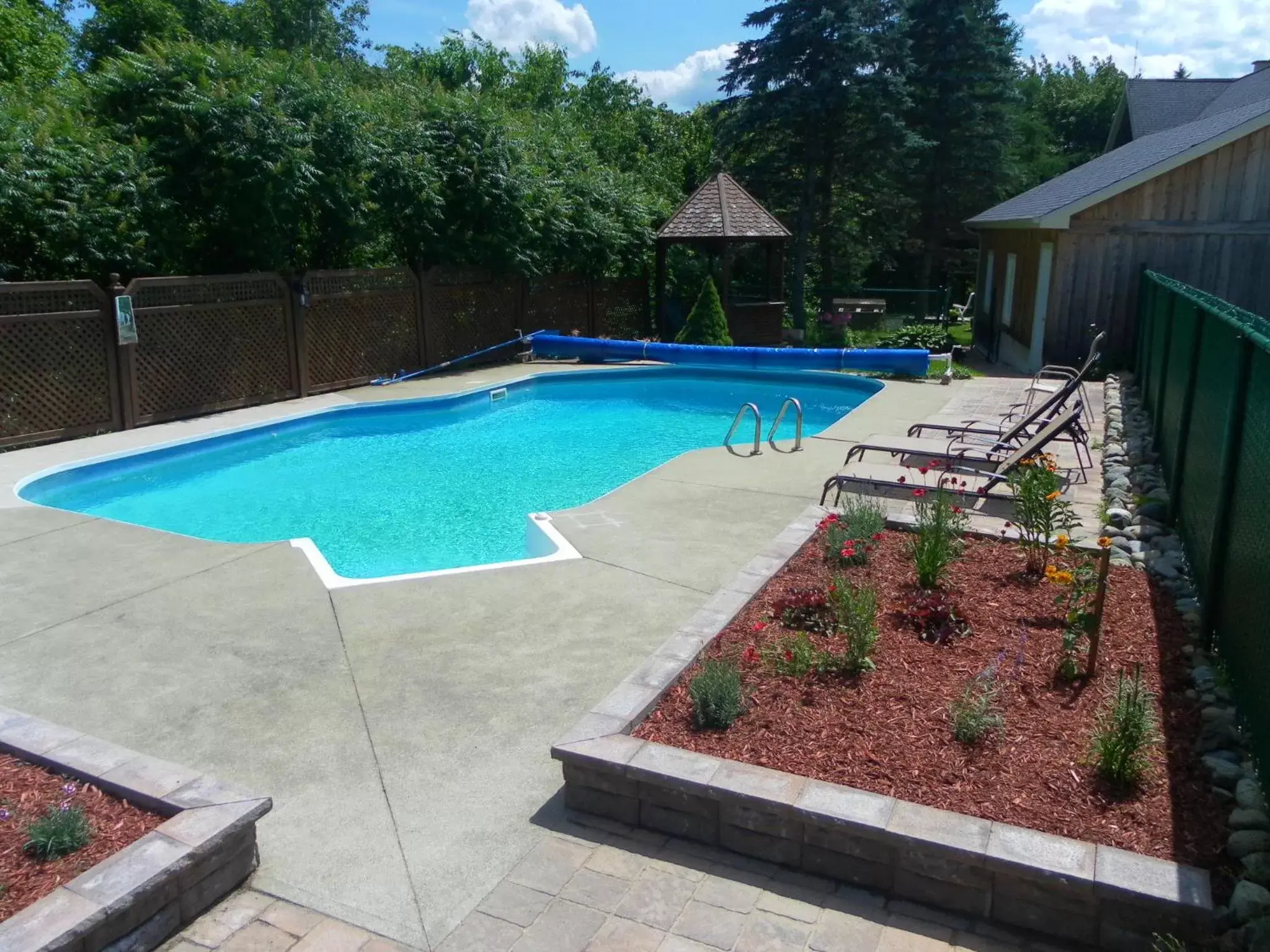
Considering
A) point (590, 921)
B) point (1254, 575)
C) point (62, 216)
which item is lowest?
point (590, 921)

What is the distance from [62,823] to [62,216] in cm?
994

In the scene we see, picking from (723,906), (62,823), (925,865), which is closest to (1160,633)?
(925,865)

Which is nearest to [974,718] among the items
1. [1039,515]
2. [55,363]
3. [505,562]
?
[1039,515]

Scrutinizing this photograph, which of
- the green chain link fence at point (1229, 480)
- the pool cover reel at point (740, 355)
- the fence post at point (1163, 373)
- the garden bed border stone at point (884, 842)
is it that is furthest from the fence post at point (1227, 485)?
the pool cover reel at point (740, 355)

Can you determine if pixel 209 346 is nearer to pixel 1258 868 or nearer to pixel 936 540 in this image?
pixel 936 540

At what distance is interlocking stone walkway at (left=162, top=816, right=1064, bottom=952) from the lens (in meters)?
2.98

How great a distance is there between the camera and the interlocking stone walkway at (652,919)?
2.98m

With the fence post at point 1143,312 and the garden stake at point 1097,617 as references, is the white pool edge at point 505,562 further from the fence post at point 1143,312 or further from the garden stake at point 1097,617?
the fence post at point 1143,312

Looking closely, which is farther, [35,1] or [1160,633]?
[35,1]

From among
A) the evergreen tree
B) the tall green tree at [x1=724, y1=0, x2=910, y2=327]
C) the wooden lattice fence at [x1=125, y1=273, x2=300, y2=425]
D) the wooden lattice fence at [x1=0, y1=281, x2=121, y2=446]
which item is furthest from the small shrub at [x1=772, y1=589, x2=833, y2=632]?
the tall green tree at [x1=724, y1=0, x2=910, y2=327]

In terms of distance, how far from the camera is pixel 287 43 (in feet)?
126

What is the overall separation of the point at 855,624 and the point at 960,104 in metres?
25.0

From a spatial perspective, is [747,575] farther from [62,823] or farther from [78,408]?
[78,408]

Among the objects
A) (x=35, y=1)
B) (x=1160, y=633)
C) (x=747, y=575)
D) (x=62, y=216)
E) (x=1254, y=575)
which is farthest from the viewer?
(x=35, y=1)
